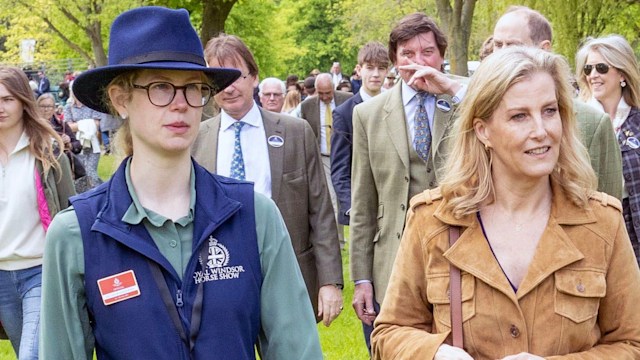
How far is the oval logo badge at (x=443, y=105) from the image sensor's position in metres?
6.06

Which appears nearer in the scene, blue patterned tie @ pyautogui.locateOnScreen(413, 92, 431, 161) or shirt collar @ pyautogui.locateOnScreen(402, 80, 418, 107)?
blue patterned tie @ pyautogui.locateOnScreen(413, 92, 431, 161)

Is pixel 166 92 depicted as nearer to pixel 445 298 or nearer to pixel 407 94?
pixel 445 298

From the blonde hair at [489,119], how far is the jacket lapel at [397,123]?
1958mm

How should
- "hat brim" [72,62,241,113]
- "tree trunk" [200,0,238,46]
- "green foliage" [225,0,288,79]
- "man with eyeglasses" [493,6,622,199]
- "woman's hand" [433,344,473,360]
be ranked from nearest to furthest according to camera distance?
"hat brim" [72,62,241,113] → "woman's hand" [433,344,473,360] → "man with eyeglasses" [493,6,622,199] → "tree trunk" [200,0,238,46] → "green foliage" [225,0,288,79]

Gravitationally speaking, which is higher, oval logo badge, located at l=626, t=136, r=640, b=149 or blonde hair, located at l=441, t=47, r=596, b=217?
blonde hair, located at l=441, t=47, r=596, b=217

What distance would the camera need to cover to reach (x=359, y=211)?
6344mm

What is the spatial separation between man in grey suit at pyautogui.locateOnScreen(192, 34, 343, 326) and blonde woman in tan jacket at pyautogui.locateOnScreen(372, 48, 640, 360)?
2.25 meters

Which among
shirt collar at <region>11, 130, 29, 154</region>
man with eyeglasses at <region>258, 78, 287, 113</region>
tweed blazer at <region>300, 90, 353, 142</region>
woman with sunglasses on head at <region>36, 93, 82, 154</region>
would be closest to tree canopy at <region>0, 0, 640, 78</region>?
tweed blazer at <region>300, 90, 353, 142</region>

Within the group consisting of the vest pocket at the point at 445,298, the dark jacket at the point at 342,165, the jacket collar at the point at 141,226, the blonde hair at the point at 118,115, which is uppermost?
the blonde hair at the point at 118,115

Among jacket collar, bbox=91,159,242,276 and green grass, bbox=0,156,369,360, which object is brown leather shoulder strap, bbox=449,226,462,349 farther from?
green grass, bbox=0,156,369,360

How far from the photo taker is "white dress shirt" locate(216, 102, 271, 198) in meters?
6.33

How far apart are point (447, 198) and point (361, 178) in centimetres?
229

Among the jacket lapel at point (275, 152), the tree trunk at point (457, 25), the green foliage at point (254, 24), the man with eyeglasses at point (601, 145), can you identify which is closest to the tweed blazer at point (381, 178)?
the jacket lapel at point (275, 152)

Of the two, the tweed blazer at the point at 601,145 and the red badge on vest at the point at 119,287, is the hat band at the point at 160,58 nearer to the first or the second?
the red badge on vest at the point at 119,287
